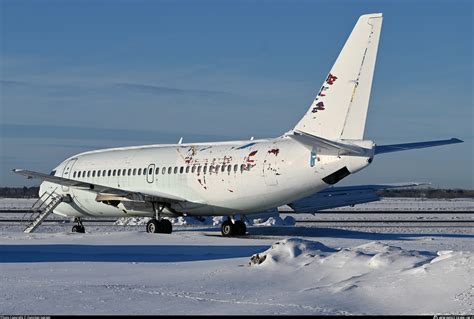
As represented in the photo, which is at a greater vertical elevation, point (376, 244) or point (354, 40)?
point (354, 40)

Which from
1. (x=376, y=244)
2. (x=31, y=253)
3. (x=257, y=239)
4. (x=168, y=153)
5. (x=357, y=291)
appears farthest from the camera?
(x=168, y=153)

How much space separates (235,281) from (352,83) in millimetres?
12044

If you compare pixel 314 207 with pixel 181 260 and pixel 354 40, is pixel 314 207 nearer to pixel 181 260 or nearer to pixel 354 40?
pixel 354 40

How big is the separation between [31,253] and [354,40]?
38.1ft

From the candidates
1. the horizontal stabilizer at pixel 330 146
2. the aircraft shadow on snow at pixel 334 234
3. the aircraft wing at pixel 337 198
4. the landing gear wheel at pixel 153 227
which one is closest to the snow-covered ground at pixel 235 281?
the horizontal stabilizer at pixel 330 146

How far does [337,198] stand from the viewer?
35.9m

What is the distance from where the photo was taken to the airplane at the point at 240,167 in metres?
25.5

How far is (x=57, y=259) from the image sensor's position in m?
19.1

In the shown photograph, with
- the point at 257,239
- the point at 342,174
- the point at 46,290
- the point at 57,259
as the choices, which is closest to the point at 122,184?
the point at 257,239

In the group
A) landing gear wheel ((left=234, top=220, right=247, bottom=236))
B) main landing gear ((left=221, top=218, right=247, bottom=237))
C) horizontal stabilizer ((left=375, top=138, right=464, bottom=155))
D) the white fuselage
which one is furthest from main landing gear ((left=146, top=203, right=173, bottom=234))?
horizontal stabilizer ((left=375, top=138, right=464, bottom=155))

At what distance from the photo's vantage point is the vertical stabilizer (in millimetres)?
25391

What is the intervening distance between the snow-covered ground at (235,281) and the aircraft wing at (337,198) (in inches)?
537

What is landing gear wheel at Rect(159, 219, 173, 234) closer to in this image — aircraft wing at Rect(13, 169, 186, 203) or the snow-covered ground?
aircraft wing at Rect(13, 169, 186, 203)

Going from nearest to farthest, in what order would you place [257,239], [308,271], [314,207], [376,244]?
[308,271] → [376,244] → [257,239] → [314,207]
